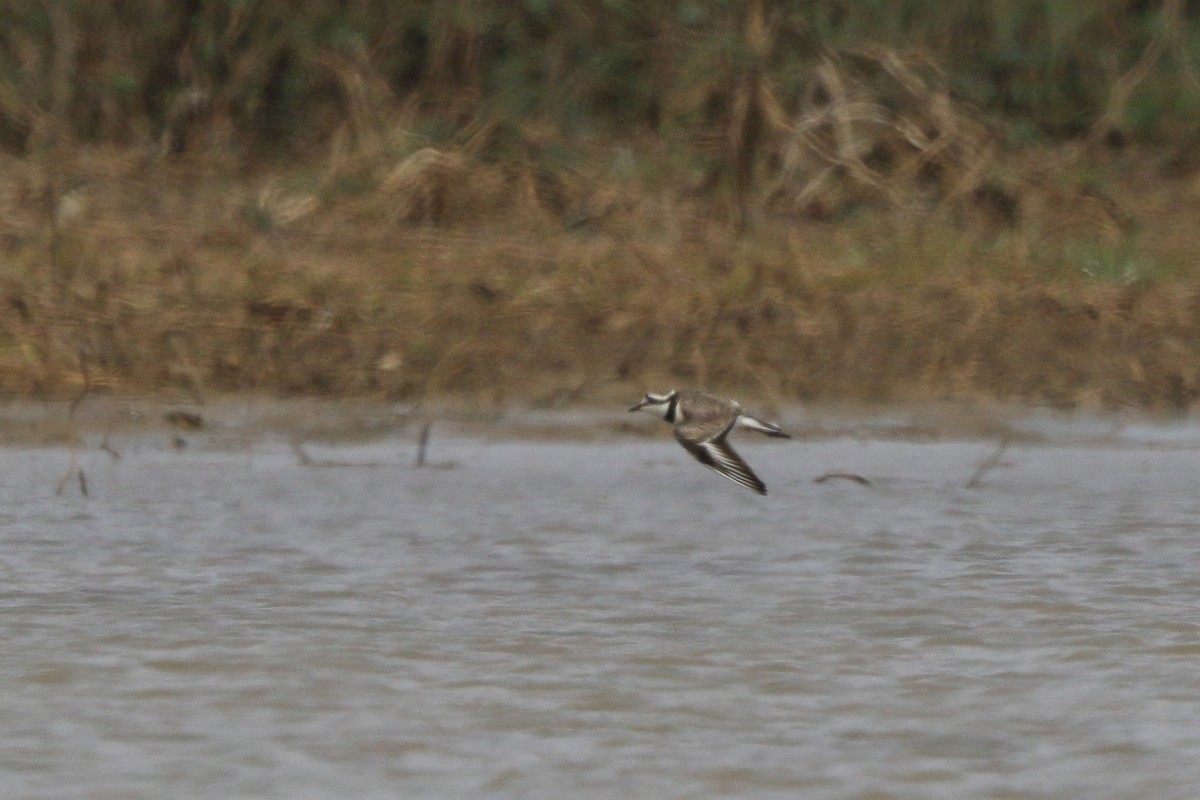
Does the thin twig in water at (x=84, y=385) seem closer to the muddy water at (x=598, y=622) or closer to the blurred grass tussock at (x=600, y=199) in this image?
the blurred grass tussock at (x=600, y=199)

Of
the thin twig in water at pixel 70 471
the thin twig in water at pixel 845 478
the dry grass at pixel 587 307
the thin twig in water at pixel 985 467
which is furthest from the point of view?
the dry grass at pixel 587 307

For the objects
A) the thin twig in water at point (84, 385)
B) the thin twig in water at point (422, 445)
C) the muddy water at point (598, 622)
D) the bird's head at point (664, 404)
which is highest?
the bird's head at point (664, 404)

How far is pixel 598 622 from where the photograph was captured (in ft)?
17.0

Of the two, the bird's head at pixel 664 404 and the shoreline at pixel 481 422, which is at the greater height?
the bird's head at pixel 664 404

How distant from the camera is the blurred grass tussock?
28.1ft

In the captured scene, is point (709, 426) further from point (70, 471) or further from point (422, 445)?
point (70, 471)

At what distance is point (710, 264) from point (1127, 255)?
5.45 ft

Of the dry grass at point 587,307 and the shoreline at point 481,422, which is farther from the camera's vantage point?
the dry grass at point 587,307

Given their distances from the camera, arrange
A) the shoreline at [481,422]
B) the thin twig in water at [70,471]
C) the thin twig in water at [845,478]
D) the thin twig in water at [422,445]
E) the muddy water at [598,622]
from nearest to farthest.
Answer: the muddy water at [598,622], the thin twig in water at [70,471], the thin twig in water at [845,478], the thin twig in water at [422,445], the shoreline at [481,422]

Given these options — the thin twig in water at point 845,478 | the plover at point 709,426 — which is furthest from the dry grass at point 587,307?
the plover at point 709,426

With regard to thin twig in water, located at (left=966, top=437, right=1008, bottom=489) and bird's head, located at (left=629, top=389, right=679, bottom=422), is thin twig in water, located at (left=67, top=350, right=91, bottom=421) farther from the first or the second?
thin twig in water, located at (left=966, top=437, right=1008, bottom=489)

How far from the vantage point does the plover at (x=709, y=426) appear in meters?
5.82

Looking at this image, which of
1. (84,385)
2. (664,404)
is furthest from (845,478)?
(84,385)

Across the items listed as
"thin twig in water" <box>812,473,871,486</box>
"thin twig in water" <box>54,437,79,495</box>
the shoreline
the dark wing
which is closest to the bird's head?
the dark wing
